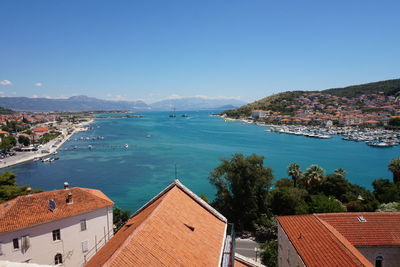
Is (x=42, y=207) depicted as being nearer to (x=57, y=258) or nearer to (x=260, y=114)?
(x=57, y=258)

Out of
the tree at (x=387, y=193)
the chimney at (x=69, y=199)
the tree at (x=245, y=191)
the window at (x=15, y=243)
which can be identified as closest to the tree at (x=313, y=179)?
the tree at (x=387, y=193)

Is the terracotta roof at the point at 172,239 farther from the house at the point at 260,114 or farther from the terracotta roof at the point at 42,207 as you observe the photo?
the house at the point at 260,114

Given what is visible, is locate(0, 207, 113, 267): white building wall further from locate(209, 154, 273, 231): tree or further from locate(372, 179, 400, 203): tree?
locate(372, 179, 400, 203): tree

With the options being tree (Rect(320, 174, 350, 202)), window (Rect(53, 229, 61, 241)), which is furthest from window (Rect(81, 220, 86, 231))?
tree (Rect(320, 174, 350, 202))

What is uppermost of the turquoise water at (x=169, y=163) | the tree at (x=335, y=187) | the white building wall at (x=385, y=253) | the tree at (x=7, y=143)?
the white building wall at (x=385, y=253)

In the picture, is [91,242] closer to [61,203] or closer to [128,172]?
[61,203]

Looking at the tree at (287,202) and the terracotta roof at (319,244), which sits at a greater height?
the terracotta roof at (319,244)

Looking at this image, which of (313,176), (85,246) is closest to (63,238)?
(85,246)
